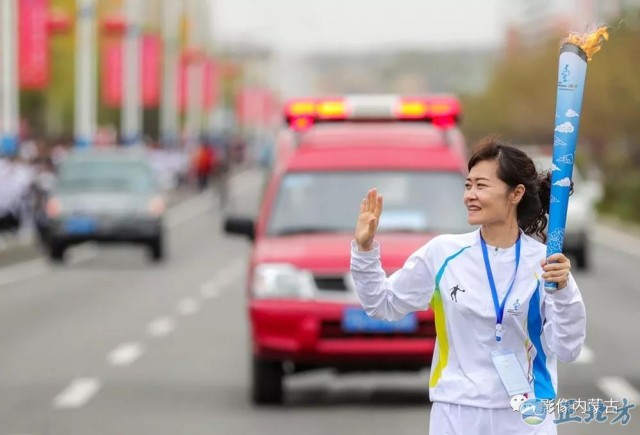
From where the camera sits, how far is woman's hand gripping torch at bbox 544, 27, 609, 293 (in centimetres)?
504

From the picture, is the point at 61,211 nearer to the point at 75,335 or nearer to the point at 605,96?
the point at 75,335

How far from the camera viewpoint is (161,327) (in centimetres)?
1850

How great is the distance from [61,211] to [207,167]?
3585 cm

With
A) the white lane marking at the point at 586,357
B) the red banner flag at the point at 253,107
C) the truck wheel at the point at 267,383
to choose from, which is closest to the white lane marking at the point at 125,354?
the truck wheel at the point at 267,383

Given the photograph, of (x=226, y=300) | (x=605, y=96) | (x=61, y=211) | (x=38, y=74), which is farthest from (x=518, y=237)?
(x=605, y=96)

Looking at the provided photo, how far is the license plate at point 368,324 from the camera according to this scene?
1157 cm

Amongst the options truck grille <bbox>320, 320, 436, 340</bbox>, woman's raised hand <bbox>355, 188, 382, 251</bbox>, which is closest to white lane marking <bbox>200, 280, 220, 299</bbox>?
truck grille <bbox>320, 320, 436, 340</bbox>

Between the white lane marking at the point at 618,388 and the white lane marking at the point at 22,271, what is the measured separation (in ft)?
43.9

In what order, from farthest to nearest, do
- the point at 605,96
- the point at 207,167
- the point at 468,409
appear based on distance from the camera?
the point at 207,167
the point at 605,96
the point at 468,409

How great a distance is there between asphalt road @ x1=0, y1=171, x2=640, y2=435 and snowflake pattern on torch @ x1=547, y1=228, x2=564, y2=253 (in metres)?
5.78

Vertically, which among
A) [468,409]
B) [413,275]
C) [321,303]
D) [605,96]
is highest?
[413,275]

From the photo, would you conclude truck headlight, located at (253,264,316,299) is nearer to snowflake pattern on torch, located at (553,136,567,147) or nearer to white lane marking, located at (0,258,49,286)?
snowflake pattern on torch, located at (553,136,567,147)

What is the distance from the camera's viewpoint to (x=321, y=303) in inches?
460

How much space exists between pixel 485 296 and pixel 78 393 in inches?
311
